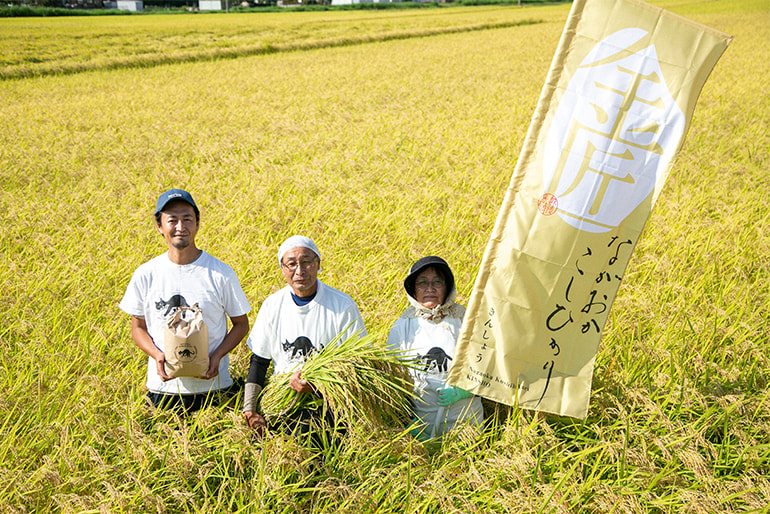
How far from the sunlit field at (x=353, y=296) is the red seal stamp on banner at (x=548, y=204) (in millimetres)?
858

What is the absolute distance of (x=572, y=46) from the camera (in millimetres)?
1950

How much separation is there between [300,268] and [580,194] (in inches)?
48.2

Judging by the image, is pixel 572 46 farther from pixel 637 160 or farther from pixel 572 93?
pixel 637 160

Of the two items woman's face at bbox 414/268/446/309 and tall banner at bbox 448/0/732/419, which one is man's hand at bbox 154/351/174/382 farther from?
tall banner at bbox 448/0/732/419

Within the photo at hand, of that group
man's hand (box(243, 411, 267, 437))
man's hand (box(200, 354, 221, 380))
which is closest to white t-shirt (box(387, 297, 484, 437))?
man's hand (box(243, 411, 267, 437))

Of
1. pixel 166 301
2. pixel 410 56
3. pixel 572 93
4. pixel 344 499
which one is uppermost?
pixel 572 93

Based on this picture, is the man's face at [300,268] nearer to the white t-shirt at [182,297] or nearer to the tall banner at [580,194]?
the white t-shirt at [182,297]

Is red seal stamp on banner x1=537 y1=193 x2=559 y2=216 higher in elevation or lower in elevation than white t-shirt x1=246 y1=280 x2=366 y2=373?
higher

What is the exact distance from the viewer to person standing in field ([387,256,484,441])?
2.43 metres

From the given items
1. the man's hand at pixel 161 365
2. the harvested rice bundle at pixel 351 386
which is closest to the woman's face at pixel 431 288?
the harvested rice bundle at pixel 351 386

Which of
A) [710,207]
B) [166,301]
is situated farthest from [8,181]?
[710,207]

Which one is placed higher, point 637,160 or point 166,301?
point 637,160

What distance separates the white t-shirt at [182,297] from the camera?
2.54m

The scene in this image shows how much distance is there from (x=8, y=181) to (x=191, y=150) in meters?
2.25
